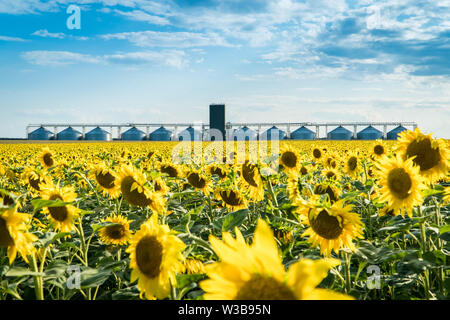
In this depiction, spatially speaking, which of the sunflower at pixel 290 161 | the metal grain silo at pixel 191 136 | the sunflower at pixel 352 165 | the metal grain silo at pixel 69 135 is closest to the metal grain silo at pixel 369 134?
the metal grain silo at pixel 191 136

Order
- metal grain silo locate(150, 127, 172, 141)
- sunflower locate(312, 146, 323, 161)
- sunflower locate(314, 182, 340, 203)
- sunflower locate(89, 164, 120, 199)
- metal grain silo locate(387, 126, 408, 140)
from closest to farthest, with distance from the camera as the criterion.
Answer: sunflower locate(314, 182, 340, 203)
sunflower locate(89, 164, 120, 199)
sunflower locate(312, 146, 323, 161)
metal grain silo locate(387, 126, 408, 140)
metal grain silo locate(150, 127, 172, 141)

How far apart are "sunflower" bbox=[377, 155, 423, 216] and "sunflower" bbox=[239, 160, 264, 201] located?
1.19 metres

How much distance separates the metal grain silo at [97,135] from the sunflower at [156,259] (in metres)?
86.9

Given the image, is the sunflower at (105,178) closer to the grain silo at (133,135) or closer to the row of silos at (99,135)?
the row of silos at (99,135)

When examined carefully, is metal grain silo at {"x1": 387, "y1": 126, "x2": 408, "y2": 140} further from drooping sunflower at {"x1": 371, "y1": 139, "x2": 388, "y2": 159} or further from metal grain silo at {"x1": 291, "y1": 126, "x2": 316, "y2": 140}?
drooping sunflower at {"x1": 371, "y1": 139, "x2": 388, "y2": 159}

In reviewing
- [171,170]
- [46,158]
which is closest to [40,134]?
[46,158]

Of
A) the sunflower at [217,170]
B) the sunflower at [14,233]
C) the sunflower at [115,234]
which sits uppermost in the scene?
the sunflower at [217,170]

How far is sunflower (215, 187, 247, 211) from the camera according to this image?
11.7 feet

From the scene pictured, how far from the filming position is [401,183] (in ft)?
8.09

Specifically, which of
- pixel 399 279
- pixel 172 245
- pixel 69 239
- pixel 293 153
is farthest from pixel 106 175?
pixel 399 279

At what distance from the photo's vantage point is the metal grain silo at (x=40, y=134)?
265 ft

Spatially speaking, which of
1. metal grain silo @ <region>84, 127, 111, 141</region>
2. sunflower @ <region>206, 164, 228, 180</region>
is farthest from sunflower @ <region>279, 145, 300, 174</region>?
metal grain silo @ <region>84, 127, 111, 141</region>
